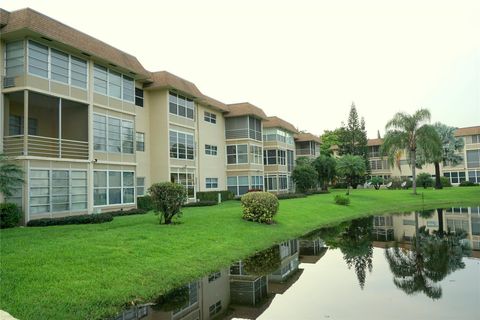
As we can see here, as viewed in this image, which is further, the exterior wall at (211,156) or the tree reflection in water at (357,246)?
the exterior wall at (211,156)

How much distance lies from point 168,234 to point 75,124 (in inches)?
439

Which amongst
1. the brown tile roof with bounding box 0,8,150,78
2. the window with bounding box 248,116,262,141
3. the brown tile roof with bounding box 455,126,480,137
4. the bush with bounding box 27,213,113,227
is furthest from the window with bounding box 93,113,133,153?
the brown tile roof with bounding box 455,126,480,137

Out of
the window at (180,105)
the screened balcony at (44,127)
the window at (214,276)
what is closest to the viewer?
the window at (214,276)

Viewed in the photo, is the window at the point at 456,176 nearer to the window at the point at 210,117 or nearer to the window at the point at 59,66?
the window at the point at 210,117

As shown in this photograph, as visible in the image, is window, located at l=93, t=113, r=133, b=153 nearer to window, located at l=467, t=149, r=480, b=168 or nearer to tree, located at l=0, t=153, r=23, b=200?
tree, located at l=0, t=153, r=23, b=200

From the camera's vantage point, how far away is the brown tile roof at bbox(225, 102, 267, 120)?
38.2 meters

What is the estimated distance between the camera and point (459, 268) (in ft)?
37.0

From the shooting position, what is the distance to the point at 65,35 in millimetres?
19484

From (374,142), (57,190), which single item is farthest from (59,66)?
(374,142)

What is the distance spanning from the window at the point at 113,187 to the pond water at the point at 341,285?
36.0 ft

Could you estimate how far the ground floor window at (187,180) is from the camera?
29.6 metres

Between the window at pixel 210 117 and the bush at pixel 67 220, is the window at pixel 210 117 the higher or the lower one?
the higher one

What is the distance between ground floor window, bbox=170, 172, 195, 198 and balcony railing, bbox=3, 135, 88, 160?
8.86 meters

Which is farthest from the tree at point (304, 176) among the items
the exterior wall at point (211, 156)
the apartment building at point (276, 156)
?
the exterior wall at point (211, 156)
